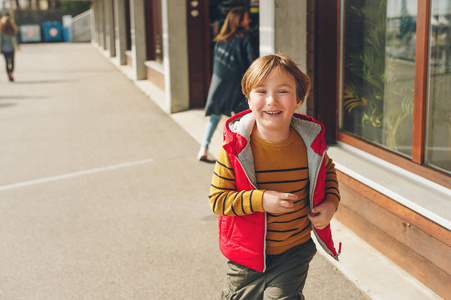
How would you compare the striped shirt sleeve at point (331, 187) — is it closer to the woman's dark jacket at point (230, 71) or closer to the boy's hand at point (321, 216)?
the boy's hand at point (321, 216)

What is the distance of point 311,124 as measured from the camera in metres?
2.41

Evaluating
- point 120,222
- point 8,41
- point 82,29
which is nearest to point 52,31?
point 82,29

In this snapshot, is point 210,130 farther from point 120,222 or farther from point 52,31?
point 52,31

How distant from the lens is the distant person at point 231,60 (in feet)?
20.7

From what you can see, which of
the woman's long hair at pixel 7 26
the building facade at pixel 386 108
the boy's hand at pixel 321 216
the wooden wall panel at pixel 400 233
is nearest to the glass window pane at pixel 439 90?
the building facade at pixel 386 108

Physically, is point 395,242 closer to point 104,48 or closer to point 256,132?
point 256,132

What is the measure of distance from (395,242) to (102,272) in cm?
189

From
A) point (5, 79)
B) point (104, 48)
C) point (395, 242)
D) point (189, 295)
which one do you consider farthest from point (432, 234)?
point (104, 48)

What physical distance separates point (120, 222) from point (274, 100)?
9.55 ft

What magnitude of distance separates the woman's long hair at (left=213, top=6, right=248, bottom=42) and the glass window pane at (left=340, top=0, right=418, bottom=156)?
171cm

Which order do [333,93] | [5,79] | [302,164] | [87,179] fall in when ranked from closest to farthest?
[302,164], [333,93], [87,179], [5,79]

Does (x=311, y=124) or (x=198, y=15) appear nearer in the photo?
(x=311, y=124)

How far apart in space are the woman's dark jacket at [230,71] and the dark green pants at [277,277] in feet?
13.2

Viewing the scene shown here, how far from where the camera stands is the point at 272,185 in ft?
7.66
